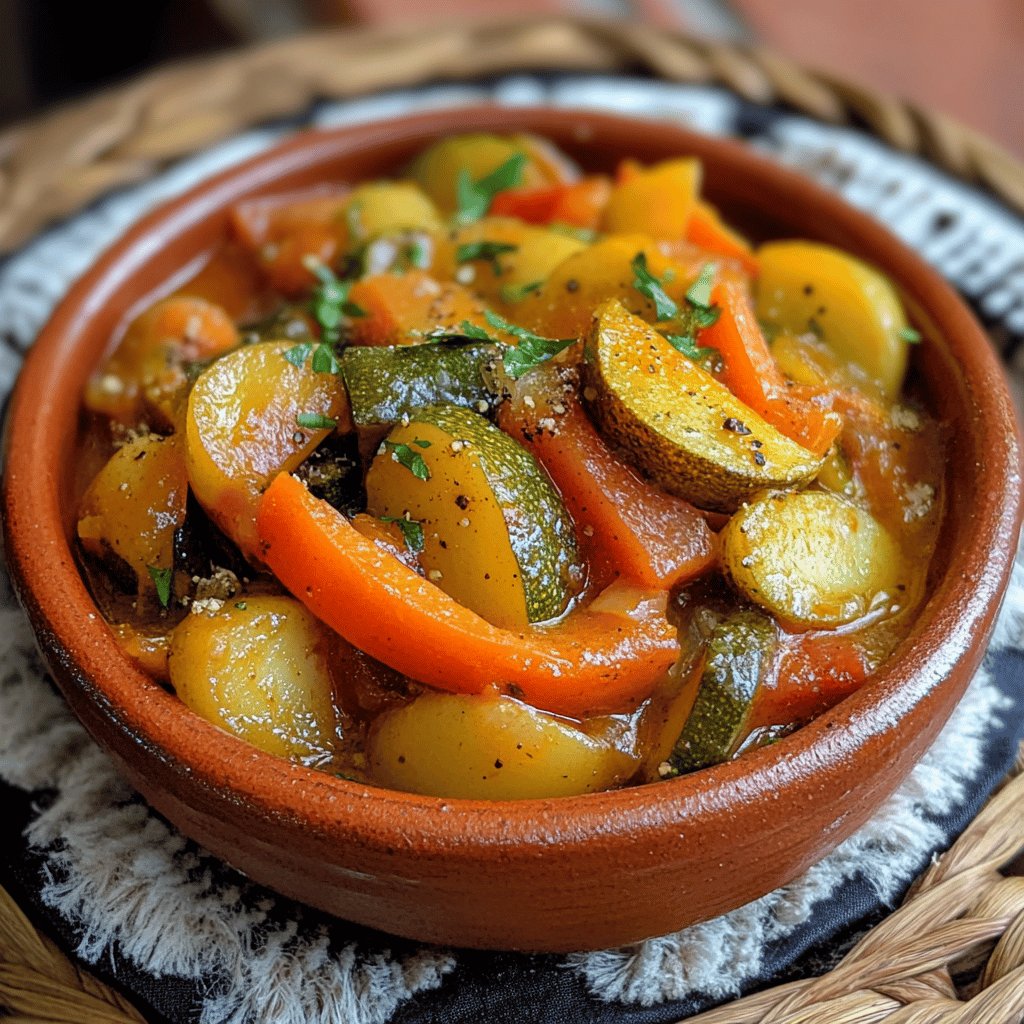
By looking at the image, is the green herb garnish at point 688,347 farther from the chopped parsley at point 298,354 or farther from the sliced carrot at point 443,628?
the chopped parsley at point 298,354

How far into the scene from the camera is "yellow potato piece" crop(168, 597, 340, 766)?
151 cm

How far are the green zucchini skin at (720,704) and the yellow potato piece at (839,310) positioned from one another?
2.24 ft

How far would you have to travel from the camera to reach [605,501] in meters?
1.56

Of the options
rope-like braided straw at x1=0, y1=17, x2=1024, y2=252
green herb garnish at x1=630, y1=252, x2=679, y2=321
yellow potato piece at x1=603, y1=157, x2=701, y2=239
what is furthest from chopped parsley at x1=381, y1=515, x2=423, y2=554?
rope-like braided straw at x1=0, y1=17, x2=1024, y2=252

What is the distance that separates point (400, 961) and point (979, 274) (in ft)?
5.89

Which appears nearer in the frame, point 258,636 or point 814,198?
point 258,636

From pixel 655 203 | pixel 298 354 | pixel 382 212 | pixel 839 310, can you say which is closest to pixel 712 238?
pixel 655 203

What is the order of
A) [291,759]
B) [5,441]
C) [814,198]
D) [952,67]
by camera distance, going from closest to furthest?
[291,759] → [5,441] → [814,198] → [952,67]

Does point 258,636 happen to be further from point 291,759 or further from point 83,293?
point 83,293

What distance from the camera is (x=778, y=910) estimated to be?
1.63 m

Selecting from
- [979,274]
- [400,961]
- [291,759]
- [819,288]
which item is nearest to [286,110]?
[819,288]

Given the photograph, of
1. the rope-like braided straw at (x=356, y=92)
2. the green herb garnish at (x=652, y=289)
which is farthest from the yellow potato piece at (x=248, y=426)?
the rope-like braided straw at (x=356, y=92)

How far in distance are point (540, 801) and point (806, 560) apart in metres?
0.50

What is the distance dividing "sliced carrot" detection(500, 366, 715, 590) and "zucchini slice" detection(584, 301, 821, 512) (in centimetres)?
3
